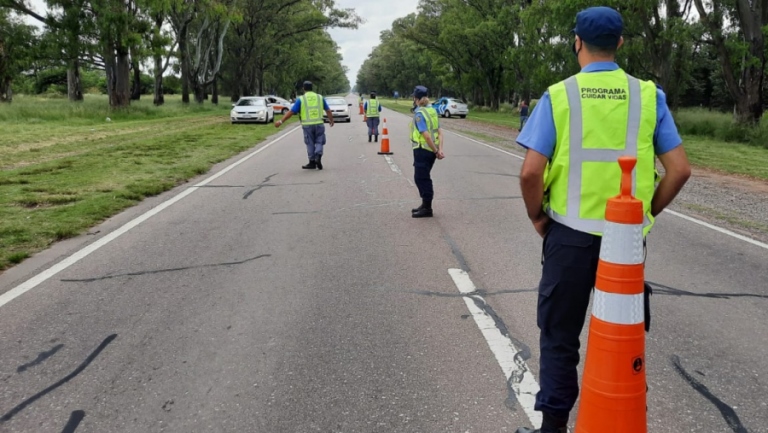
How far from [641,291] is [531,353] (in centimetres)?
185

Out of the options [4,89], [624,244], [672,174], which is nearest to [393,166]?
[672,174]

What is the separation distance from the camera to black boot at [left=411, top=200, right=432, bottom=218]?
8.66m

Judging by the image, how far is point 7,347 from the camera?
4230 millimetres

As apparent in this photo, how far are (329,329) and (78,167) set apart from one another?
433 inches

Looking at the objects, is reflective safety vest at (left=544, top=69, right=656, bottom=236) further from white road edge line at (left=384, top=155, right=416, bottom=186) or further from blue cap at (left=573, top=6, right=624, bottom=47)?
white road edge line at (left=384, top=155, right=416, bottom=186)

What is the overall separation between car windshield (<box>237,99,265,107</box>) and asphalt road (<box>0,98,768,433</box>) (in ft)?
79.0

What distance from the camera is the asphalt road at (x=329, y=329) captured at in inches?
134

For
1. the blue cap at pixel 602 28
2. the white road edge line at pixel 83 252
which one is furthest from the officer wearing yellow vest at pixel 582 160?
the white road edge line at pixel 83 252

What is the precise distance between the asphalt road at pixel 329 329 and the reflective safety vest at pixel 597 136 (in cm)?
132

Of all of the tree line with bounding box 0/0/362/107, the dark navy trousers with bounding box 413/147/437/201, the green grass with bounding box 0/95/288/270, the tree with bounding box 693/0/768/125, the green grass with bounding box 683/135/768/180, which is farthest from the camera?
the tree line with bounding box 0/0/362/107

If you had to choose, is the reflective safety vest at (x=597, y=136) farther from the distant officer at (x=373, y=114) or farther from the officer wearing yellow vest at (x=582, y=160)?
the distant officer at (x=373, y=114)

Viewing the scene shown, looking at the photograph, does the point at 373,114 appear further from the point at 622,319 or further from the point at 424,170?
the point at 622,319

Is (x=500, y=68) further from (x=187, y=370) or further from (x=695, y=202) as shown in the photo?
(x=187, y=370)

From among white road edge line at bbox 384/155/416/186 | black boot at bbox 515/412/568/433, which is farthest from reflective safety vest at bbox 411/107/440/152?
black boot at bbox 515/412/568/433
